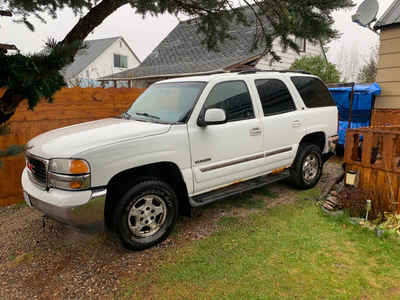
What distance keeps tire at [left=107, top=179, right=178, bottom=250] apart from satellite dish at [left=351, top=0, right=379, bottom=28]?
739cm

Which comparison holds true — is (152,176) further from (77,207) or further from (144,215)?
(77,207)

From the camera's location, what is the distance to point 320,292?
266cm

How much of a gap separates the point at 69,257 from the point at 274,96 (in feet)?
12.0

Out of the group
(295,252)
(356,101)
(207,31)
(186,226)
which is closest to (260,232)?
(295,252)

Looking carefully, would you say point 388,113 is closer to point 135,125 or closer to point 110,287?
point 135,125

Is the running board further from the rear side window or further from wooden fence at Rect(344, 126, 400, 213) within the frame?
the rear side window

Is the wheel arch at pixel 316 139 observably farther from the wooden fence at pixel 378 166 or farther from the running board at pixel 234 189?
the running board at pixel 234 189

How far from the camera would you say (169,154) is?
3402 mm

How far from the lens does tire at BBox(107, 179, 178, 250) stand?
3.18 meters

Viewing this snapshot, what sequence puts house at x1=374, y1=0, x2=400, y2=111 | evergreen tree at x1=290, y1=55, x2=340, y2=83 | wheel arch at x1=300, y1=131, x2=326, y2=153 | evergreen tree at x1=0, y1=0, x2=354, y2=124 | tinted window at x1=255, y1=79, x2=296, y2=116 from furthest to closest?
evergreen tree at x1=290, y1=55, x2=340, y2=83, house at x1=374, y1=0, x2=400, y2=111, wheel arch at x1=300, y1=131, x2=326, y2=153, tinted window at x1=255, y1=79, x2=296, y2=116, evergreen tree at x1=0, y1=0, x2=354, y2=124

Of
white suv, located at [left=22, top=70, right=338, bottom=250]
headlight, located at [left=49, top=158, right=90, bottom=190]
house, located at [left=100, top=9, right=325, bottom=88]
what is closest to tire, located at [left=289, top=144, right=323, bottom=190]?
white suv, located at [left=22, top=70, right=338, bottom=250]

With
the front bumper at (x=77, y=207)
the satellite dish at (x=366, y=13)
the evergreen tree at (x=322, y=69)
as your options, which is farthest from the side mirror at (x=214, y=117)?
the evergreen tree at (x=322, y=69)

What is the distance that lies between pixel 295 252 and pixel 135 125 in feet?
7.90

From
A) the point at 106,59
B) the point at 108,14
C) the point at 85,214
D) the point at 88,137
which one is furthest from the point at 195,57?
the point at 106,59
